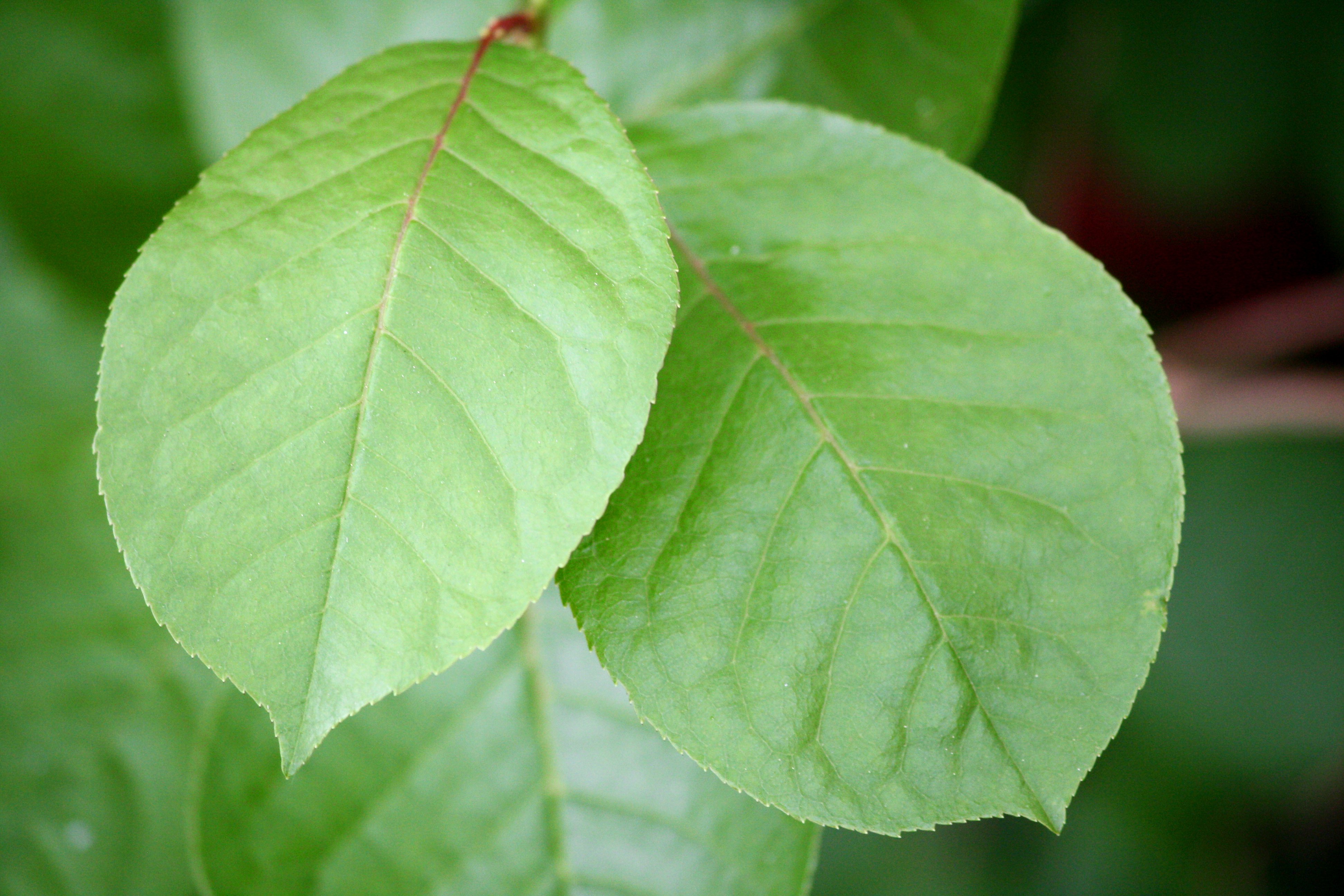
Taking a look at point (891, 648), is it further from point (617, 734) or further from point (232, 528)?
point (617, 734)

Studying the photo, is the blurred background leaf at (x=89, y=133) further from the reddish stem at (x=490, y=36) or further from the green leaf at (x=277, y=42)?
the reddish stem at (x=490, y=36)

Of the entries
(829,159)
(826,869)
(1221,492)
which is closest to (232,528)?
(829,159)

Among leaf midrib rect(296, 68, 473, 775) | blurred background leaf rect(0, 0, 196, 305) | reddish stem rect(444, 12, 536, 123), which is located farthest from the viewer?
blurred background leaf rect(0, 0, 196, 305)

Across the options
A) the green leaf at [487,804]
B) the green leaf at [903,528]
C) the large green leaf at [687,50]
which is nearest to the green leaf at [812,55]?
the large green leaf at [687,50]

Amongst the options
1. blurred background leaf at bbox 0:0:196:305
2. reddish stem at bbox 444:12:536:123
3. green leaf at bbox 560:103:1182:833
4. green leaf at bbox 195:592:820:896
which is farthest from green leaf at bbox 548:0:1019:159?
blurred background leaf at bbox 0:0:196:305

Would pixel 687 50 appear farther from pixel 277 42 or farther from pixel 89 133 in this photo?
pixel 89 133

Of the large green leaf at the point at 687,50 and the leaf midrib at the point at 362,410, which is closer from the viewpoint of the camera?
the leaf midrib at the point at 362,410

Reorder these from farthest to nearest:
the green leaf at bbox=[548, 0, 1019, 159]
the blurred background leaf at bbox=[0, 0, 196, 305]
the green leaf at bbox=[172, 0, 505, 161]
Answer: the blurred background leaf at bbox=[0, 0, 196, 305], the green leaf at bbox=[172, 0, 505, 161], the green leaf at bbox=[548, 0, 1019, 159]

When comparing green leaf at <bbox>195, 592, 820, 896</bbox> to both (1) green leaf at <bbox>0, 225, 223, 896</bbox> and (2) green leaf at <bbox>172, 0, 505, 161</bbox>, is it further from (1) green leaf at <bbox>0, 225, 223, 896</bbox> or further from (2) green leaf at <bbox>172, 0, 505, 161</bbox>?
(2) green leaf at <bbox>172, 0, 505, 161</bbox>
